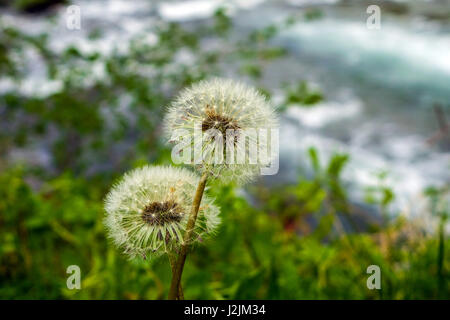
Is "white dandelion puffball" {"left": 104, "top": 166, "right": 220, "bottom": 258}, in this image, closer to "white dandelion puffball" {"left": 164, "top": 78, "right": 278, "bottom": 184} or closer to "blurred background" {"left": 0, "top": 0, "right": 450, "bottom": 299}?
"white dandelion puffball" {"left": 164, "top": 78, "right": 278, "bottom": 184}

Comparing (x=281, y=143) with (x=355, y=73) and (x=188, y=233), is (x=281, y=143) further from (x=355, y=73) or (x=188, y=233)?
(x=188, y=233)

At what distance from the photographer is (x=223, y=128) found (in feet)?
3.50

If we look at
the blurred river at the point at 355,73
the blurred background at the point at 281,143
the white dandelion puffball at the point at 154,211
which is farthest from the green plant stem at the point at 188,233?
the blurred river at the point at 355,73

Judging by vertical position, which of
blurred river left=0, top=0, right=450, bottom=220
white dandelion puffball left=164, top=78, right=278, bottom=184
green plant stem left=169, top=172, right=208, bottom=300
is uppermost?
blurred river left=0, top=0, right=450, bottom=220

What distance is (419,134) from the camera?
6250 millimetres

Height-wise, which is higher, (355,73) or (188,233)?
(355,73)

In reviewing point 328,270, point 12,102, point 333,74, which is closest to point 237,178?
point 328,270

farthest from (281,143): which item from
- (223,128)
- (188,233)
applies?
(188,233)

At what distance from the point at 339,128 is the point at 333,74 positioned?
5.74ft

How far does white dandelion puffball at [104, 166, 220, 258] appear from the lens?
1.02 meters

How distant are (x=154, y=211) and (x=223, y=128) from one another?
11.5 inches

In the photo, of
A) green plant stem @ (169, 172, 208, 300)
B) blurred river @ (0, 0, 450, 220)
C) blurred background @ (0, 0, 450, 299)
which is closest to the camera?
green plant stem @ (169, 172, 208, 300)

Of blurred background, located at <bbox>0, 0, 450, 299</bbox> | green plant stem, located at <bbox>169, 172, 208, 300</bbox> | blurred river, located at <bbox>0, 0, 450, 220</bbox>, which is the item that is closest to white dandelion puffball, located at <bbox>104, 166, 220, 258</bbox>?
green plant stem, located at <bbox>169, 172, 208, 300</bbox>

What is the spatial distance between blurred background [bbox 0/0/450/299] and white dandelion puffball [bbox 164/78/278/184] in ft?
0.64
